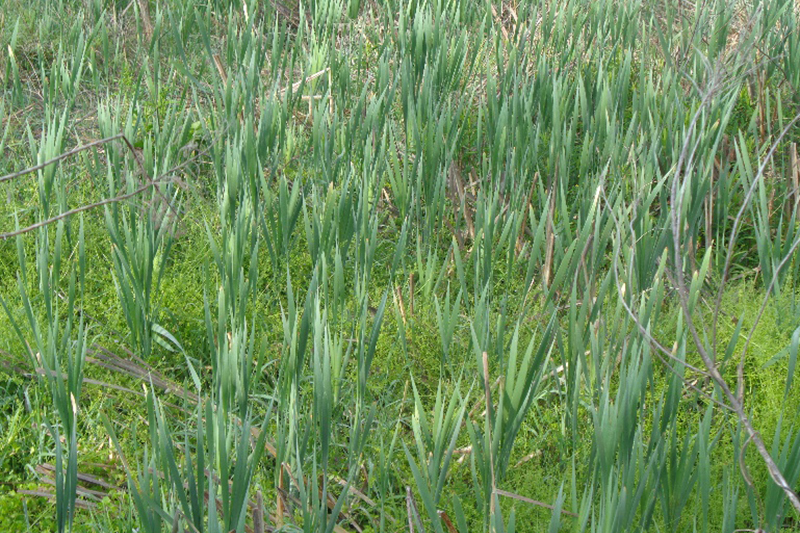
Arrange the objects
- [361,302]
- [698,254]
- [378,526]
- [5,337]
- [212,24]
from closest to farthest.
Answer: [378,526] → [361,302] → [5,337] → [698,254] → [212,24]

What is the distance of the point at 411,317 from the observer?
83.1 inches

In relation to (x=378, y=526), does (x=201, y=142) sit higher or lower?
higher

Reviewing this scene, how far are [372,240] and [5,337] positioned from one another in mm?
879

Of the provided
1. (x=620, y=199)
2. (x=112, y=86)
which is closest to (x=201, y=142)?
(x=112, y=86)

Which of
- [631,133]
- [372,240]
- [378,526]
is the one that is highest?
[631,133]

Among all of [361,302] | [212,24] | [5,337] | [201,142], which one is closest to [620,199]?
[361,302]

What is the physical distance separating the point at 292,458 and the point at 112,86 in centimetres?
243

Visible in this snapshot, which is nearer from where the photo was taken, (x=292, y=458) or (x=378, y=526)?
(x=292, y=458)

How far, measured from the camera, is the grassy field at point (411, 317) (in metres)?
1.34

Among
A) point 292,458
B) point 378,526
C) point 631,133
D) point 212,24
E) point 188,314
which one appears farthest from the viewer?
point 212,24

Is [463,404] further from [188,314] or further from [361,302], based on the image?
[188,314]

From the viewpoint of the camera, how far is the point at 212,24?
13.6ft

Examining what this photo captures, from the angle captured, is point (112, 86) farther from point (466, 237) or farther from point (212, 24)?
point (466, 237)

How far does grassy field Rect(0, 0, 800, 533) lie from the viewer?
1.34 m
